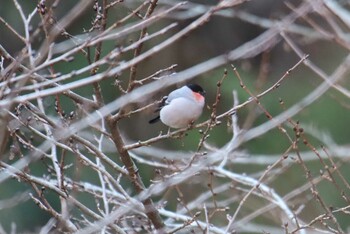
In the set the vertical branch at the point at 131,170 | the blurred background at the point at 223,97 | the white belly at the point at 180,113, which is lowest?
the vertical branch at the point at 131,170

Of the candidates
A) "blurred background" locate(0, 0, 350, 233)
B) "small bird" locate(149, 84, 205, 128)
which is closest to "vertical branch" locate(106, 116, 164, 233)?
"small bird" locate(149, 84, 205, 128)

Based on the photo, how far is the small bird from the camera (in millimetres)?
4566

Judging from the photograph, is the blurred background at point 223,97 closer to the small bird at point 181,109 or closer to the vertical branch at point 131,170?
the small bird at point 181,109

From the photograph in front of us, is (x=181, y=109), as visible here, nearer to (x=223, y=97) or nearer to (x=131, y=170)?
(x=131, y=170)

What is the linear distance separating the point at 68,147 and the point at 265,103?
7.61 m

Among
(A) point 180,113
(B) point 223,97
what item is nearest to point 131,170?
(A) point 180,113

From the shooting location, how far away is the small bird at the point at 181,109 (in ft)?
15.0

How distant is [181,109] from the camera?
15.0 feet

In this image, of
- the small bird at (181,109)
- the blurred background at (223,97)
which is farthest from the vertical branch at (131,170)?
the blurred background at (223,97)

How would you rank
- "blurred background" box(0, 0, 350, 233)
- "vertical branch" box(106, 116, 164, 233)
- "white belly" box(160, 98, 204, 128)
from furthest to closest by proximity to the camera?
"blurred background" box(0, 0, 350, 233)
"white belly" box(160, 98, 204, 128)
"vertical branch" box(106, 116, 164, 233)

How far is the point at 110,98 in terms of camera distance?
37.0ft

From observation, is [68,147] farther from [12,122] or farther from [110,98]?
[110,98]

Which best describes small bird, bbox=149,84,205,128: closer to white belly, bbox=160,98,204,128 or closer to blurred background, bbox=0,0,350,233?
white belly, bbox=160,98,204,128

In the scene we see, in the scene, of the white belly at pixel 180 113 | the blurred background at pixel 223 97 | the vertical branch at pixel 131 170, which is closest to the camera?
the vertical branch at pixel 131 170
